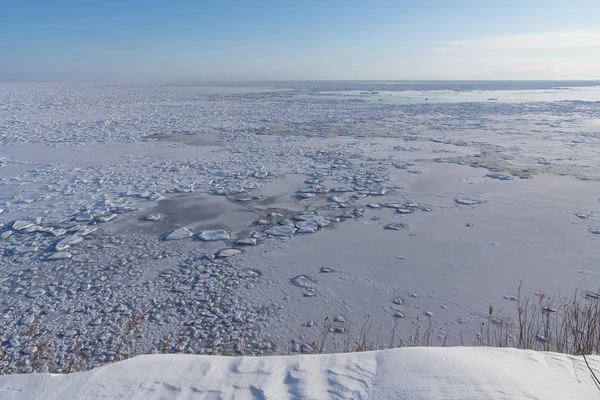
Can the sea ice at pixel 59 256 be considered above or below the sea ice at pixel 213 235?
below

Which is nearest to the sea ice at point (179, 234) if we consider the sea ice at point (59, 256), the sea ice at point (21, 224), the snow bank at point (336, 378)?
the sea ice at point (59, 256)

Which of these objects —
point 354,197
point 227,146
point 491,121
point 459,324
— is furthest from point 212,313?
point 491,121

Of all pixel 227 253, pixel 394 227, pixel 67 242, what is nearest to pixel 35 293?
pixel 67 242

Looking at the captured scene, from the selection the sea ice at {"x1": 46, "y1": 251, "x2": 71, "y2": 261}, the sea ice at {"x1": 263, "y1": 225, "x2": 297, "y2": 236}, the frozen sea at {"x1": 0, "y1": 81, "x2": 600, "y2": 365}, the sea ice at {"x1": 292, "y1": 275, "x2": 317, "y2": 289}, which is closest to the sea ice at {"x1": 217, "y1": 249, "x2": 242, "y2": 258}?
the frozen sea at {"x1": 0, "y1": 81, "x2": 600, "y2": 365}

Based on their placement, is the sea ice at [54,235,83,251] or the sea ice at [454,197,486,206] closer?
the sea ice at [54,235,83,251]

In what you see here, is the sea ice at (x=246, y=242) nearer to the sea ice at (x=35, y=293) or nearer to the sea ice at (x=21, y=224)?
the sea ice at (x=35, y=293)

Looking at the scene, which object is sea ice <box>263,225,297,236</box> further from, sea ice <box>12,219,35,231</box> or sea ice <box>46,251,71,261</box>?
sea ice <box>12,219,35,231</box>
